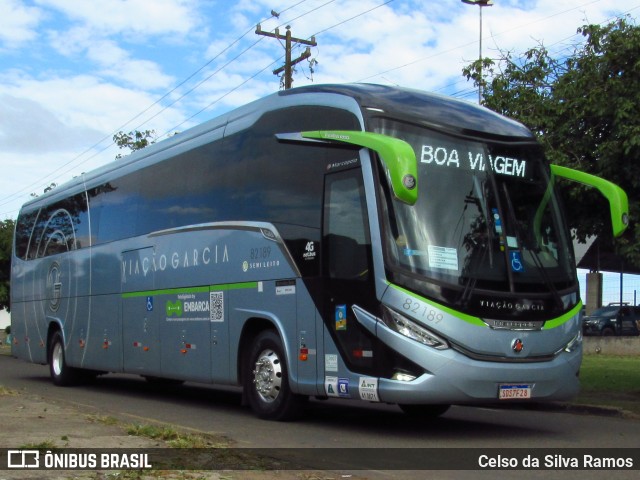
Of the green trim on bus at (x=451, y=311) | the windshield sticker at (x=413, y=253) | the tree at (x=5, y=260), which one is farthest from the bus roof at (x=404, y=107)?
the tree at (x=5, y=260)

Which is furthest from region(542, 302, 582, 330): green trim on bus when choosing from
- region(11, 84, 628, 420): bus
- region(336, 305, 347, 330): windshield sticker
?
region(336, 305, 347, 330): windshield sticker

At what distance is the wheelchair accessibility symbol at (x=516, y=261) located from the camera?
9.74 metres

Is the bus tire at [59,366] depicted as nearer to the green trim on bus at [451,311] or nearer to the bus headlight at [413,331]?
the bus headlight at [413,331]

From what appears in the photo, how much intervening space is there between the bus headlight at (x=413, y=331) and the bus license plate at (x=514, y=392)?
0.80 m

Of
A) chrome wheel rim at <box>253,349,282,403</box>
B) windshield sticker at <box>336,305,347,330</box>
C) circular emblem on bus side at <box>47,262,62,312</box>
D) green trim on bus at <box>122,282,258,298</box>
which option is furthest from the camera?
circular emblem on bus side at <box>47,262,62,312</box>

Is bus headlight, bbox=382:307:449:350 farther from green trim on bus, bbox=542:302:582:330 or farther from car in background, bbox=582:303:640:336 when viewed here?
car in background, bbox=582:303:640:336

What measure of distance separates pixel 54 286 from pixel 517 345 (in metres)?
12.2

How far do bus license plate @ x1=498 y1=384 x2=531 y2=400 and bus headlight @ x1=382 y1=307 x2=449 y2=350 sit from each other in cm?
80

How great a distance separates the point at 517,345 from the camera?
31.2 ft

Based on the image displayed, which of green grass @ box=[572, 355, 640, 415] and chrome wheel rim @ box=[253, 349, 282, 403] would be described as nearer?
chrome wheel rim @ box=[253, 349, 282, 403]

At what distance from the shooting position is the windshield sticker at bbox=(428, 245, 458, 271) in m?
9.41

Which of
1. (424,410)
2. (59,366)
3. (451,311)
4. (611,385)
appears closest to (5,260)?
(59,366)

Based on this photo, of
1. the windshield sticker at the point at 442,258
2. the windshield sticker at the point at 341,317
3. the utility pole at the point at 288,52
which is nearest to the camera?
the windshield sticker at the point at 442,258

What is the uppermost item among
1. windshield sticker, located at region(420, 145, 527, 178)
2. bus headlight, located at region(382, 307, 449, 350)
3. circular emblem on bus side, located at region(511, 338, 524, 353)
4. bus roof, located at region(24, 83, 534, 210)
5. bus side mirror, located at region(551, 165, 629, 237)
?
bus roof, located at region(24, 83, 534, 210)
